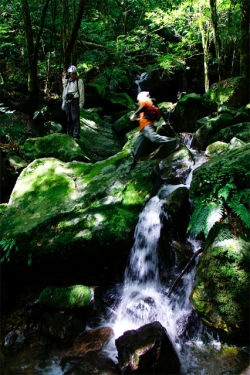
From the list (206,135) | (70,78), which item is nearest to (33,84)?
(70,78)

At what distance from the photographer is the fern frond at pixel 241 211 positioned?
4.20m

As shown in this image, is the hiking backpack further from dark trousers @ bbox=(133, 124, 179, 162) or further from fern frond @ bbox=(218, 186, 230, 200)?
fern frond @ bbox=(218, 186, 230, 200)

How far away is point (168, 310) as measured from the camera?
4.77 metres

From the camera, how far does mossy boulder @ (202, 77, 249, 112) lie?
1286cm

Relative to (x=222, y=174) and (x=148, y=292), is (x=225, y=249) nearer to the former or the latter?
(x=222, y=174)

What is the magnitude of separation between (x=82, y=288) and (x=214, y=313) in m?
2.09

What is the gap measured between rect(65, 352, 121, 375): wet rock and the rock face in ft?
0.63

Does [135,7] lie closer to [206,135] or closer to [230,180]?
[206,135]

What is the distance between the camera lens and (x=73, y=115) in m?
8.65

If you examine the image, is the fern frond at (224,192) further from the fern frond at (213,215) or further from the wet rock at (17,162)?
the wet rock at (17,162)

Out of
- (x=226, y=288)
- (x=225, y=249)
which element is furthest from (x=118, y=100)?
(x=226, y=288)

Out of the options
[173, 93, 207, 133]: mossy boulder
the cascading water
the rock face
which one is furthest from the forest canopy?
the rock face

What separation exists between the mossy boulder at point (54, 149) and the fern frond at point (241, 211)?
4456 millimetres

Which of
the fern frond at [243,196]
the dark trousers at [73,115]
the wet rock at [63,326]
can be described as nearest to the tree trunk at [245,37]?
the dark trousers at [73,115]
